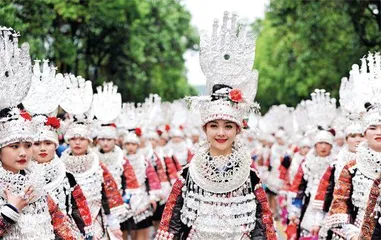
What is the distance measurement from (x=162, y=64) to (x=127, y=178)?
23.4 meters

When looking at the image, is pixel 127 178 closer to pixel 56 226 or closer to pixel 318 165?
pixel 318 165

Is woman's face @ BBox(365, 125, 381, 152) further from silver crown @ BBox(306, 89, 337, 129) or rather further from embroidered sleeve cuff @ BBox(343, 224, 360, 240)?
silver crown @ BBox(306, 89, 337, 129)

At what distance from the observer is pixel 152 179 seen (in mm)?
14367

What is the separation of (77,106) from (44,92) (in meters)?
1.80

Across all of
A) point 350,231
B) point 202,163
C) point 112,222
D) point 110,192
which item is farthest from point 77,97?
point 350,231

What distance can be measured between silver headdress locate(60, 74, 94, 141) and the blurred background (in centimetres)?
158

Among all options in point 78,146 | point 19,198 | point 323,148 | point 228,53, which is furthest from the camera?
point 323,148

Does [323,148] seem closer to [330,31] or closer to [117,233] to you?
[117,233]

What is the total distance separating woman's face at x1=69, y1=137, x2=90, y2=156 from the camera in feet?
35.0

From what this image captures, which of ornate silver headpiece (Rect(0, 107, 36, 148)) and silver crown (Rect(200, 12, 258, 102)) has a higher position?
silver crown (Rect(200, 12, 258, 102))

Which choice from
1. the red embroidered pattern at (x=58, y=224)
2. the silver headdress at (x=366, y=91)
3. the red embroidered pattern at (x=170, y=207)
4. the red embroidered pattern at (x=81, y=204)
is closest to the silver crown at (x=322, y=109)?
the silver headdress at (x=366, y=91)

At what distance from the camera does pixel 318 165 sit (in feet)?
40.9

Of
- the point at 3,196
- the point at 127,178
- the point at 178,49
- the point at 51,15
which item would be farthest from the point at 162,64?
the point at 3,196

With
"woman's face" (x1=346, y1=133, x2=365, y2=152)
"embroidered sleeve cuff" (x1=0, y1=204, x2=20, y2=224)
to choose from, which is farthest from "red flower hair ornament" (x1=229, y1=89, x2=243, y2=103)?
"woman's face" (x1=346, y1=133, x2=365, y2=152)
